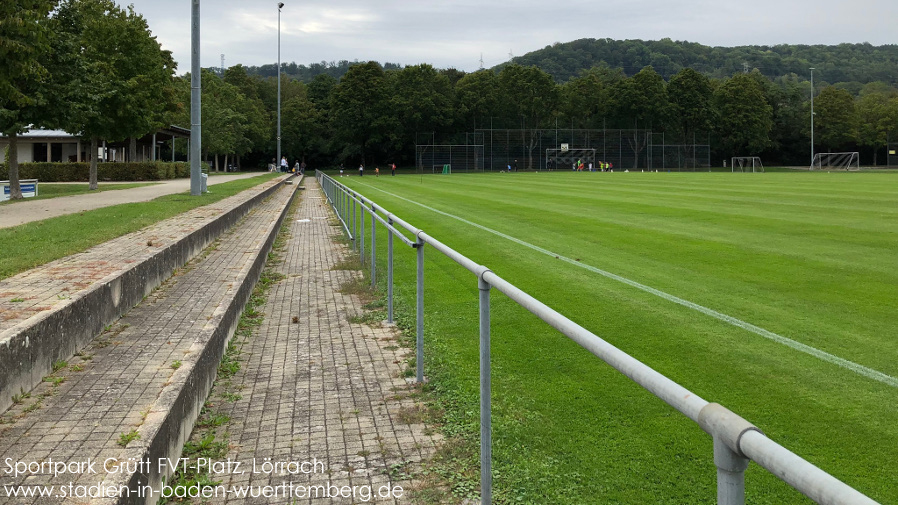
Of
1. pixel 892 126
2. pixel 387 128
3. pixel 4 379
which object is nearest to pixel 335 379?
pixel 4 379

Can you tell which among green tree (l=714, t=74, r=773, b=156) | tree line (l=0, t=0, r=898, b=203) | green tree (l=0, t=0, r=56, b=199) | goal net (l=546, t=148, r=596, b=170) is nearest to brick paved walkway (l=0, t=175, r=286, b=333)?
green tree (l=0, t=0, r=56, b=199)

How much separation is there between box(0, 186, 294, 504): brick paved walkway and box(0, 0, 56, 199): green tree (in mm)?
14833

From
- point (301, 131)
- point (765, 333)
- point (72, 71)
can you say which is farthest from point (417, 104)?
point (765, 333)

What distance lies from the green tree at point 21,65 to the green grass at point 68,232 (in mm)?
5031

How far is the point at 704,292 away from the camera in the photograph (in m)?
8.67

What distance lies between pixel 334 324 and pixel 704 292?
4130 mm

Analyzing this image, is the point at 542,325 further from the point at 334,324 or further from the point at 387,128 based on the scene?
the point at 387,128

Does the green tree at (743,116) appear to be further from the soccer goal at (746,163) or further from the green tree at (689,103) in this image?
the soccer goal at (746,163)

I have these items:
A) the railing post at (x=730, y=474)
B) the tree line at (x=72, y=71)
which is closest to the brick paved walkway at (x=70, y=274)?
the railing post at (x=730, y=474)

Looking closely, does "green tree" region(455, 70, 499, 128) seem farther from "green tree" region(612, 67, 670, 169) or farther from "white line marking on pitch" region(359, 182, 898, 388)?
"white line marking on pitch" region(359, 182, 898, 388)

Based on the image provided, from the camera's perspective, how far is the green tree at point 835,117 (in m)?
98.3

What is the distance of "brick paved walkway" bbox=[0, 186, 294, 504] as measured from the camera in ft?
12.8

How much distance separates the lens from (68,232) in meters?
12.7

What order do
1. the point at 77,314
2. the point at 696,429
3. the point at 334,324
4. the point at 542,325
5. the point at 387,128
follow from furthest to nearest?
1. the point at 387,128
2. the point at 334,324
3. the point at 542,325
4. the point at 77,314
5. the point at 696,429
